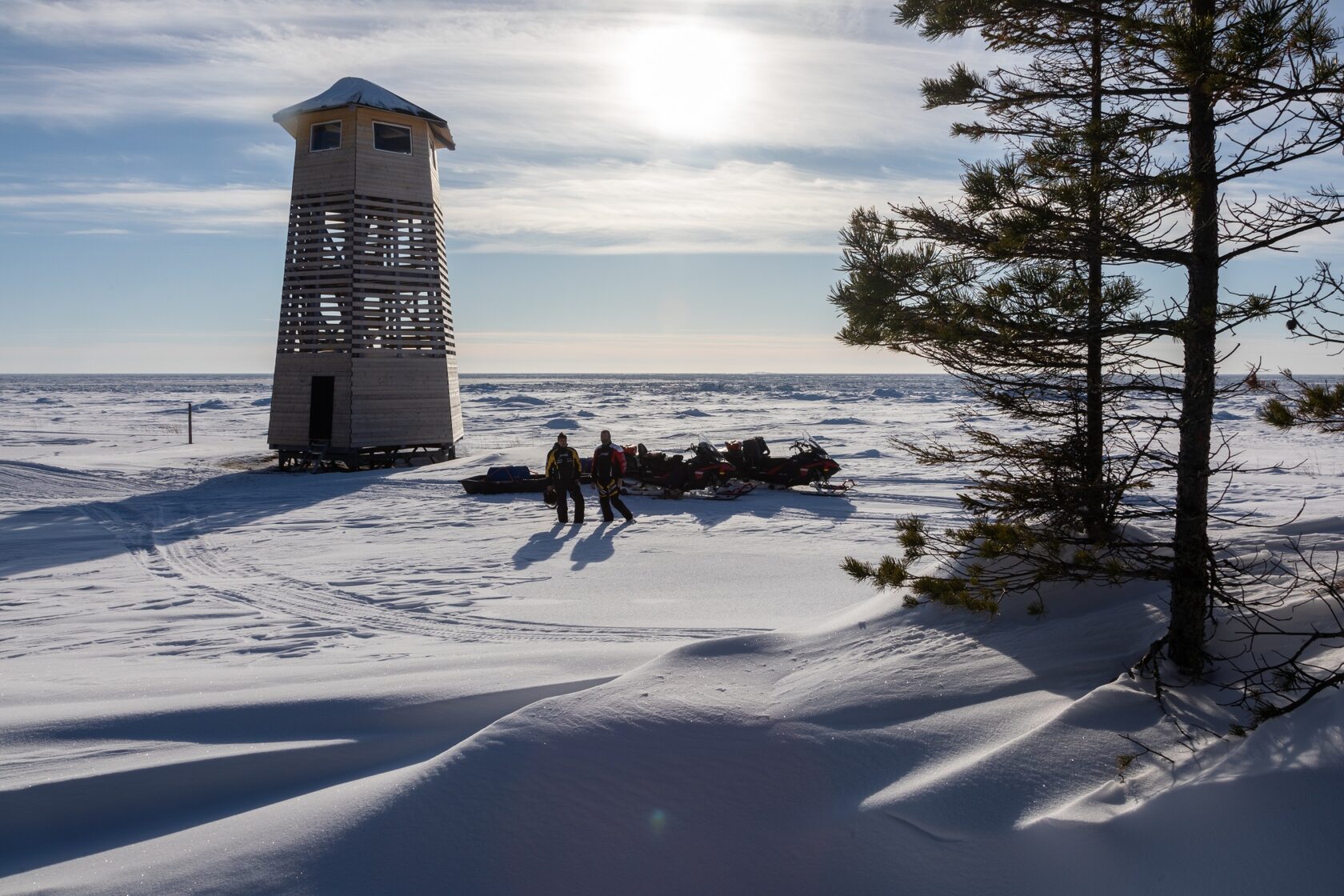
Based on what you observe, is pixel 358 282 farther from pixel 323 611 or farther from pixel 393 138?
pixel 323 611

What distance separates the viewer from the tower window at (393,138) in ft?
74.3

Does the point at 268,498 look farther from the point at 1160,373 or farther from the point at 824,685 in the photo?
the point at 1160,373

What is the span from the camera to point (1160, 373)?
17.7ft

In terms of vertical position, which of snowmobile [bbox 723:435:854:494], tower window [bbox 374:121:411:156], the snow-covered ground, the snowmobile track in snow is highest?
tower window [bbox 374:121:411:156]

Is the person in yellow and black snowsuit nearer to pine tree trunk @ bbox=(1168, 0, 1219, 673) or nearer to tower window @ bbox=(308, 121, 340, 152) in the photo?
pine tree trunk @ bbox=(1168, 0, 1219, 673)

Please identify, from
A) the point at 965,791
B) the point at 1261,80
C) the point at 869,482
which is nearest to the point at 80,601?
the point at 965,791

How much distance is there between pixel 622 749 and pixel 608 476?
35.8 feet

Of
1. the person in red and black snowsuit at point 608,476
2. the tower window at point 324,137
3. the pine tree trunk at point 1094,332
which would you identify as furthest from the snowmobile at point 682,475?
the pine tree trunk at point 1094,332

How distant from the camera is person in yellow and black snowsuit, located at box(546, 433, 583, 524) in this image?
15.2 m

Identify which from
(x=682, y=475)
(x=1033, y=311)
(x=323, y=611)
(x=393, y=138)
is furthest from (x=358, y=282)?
(x=1033, y=311)

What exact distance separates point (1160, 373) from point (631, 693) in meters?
3.83

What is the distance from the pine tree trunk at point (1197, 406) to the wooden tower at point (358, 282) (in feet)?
66.4

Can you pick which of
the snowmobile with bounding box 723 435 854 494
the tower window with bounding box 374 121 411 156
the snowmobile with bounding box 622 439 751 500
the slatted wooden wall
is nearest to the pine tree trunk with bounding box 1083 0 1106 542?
the snowmobile with bounding box 622 439 751 500

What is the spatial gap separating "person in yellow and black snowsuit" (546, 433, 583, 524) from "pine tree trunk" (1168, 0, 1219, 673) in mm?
11114
